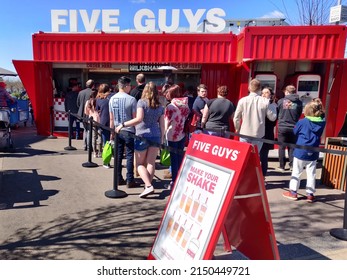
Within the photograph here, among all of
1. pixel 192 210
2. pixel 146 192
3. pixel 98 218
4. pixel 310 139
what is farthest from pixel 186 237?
pixel 310 139

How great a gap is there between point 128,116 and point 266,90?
8.79 ft

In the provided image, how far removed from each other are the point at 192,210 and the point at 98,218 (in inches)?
78.1

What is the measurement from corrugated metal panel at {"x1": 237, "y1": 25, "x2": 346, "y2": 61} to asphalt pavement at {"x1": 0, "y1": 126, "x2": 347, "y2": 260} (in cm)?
361

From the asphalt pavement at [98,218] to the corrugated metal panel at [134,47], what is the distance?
461cm

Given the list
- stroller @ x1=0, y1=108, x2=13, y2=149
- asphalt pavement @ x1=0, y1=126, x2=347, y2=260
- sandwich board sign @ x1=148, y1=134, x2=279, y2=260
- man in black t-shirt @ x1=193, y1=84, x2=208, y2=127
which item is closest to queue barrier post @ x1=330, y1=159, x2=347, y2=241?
asphalt pavement @ x1=0, y1=126, x2=347, y2=260

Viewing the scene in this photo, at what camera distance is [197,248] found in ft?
7.58

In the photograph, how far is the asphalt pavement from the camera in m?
3.22

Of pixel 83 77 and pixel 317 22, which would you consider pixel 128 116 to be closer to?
pixel 83 77

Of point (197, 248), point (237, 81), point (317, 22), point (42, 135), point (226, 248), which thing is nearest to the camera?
point (197, 248)

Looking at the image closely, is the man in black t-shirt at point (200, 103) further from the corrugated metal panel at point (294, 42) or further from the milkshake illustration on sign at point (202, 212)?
the milkshake illustration on sign at point (202, 212)

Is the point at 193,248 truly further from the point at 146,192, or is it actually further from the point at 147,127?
the point at 147,127

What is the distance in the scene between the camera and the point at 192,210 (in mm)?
2523

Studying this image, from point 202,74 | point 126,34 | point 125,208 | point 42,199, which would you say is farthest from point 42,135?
point 125,208

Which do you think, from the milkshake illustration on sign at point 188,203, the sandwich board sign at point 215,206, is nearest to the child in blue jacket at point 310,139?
the sandwich board sign at point 215,206
